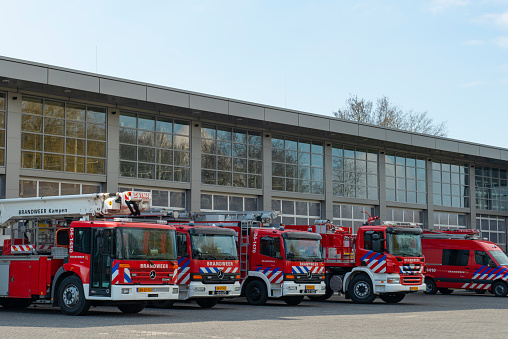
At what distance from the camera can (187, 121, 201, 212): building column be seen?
32.2 meters

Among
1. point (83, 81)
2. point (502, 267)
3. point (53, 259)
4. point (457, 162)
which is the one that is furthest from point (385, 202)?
point (53, 259)

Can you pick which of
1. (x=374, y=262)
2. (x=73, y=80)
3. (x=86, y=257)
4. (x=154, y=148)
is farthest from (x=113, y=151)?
(x=86, y=257)

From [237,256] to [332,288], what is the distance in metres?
4.84

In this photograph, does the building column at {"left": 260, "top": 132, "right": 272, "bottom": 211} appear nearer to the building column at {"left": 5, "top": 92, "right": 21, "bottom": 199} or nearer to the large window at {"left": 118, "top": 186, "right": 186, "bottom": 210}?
the large window at {"left": 118, "top": 186, "right": 186, "bottom": 210}

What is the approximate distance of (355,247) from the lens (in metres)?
24.7

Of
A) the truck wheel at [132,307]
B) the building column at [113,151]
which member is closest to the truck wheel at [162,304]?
the truck wheel at [132,307]

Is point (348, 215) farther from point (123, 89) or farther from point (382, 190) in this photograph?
point (123, 89)

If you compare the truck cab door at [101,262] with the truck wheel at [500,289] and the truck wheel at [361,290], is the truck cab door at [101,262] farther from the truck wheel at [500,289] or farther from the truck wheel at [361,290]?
the truck wheel at [500,289]

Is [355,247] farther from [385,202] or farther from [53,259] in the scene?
[385,202]

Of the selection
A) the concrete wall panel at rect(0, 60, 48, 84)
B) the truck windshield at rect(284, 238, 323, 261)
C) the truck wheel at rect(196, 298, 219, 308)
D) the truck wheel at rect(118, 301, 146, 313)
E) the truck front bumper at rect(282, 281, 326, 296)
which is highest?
the concrete wall panel at rect(0, 60, 48, 84)

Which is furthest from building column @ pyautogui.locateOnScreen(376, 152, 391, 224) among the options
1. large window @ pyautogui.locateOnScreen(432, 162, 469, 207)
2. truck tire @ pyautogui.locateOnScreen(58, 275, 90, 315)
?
truck tire @ pyautogui.locateOnScreen(58, 275, 90, 315)

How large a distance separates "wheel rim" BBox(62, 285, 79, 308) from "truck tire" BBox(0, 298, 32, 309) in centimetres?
230

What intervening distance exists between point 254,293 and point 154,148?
10.6 metres

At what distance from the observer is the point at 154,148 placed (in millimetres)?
31391
